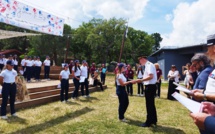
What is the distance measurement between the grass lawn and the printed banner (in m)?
3.23

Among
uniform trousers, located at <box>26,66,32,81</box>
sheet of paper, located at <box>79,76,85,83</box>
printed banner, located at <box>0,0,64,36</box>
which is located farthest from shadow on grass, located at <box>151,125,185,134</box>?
uniform trousers, located at <box>26,66,32,81</box>

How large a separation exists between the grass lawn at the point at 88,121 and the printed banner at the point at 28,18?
3227mm

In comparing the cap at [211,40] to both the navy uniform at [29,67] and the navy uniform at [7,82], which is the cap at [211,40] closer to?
the navy uniform at [7,82]

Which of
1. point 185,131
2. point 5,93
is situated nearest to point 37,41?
point 5,93

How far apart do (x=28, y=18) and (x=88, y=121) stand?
464 centimetres

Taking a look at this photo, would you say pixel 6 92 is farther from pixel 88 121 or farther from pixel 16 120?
pixel 88 121

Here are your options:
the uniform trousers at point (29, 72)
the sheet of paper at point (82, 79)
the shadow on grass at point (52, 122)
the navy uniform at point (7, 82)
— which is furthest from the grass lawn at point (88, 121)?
the uniform trousers at point (29, 72)

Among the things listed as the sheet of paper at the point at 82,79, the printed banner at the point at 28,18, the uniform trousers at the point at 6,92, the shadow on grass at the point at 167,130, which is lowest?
the shadow on grass at the point at 167,130

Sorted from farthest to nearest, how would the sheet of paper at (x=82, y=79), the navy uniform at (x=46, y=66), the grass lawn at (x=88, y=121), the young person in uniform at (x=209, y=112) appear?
the navy uniform at (x=46, y=66)
the sheet of paper at (x=82, y=79)
the grass lawn at (x=88, y=121)
the young person in uniform at (x=209, y=112)

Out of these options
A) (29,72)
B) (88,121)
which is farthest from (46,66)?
(88,121)

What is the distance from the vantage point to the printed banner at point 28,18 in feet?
23.6

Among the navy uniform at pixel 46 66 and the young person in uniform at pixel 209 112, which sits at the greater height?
the navy uniform at pixel 46 66

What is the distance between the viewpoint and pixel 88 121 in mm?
6617

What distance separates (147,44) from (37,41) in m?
27.9
